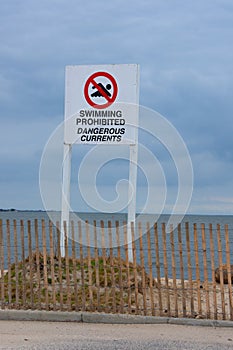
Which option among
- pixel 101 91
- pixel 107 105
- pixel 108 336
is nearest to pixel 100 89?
pixel 101 91

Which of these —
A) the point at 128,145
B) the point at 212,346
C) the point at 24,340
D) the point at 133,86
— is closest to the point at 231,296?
the point at 212,346

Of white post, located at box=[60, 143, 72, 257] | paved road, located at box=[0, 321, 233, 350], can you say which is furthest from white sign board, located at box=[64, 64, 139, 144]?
paved road, located at box=[0, 321, 233, 350]

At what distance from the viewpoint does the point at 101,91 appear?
40.5ft

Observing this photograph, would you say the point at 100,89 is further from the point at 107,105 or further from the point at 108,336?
the point at 108,336

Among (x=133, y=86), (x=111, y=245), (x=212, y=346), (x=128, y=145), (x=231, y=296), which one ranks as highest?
(x=133, y=86)

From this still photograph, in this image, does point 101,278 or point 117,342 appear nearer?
point 117,342

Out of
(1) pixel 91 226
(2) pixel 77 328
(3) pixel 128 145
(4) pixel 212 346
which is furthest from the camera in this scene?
(3) pixel 128 145

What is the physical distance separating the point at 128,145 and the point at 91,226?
3307 millimetres

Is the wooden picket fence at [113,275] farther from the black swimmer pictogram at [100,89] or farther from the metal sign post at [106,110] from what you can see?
the black swimmer pictogram at [100,89]

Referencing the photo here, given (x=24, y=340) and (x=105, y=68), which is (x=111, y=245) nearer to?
(x=24, y=340)

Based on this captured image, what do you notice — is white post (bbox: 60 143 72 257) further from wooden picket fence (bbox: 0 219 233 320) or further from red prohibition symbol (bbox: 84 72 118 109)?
wooden picket fence (bbox: 0 219 233 320)

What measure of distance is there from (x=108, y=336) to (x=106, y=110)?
18.4 ft

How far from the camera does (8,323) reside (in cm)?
884

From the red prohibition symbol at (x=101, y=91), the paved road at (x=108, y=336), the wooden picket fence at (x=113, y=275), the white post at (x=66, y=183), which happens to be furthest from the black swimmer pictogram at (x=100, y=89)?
the paved road at (x=108, y=336)
